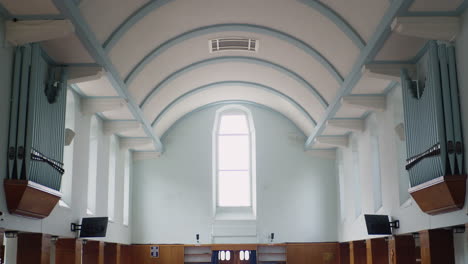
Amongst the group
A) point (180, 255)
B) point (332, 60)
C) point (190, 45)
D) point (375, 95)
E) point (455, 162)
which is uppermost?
point (190, 45)

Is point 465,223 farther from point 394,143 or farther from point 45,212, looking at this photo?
point 45,212

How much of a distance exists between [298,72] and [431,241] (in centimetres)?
844

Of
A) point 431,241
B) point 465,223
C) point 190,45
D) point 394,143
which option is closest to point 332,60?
point 394,143

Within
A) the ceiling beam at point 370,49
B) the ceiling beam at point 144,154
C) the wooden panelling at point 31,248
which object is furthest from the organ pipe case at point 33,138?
the ceiling beam at point 144,154

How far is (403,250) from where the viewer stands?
616 inches

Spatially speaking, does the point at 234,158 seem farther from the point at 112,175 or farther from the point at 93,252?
the point at 93,252

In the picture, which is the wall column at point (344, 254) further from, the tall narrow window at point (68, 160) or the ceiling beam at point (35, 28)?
the ceiling beam at point (35, 28)

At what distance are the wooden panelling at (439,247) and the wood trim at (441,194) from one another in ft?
3.13

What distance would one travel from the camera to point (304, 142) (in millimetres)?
25062

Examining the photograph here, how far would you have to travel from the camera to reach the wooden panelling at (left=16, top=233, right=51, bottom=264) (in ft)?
43.4

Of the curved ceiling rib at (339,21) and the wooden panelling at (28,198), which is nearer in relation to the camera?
the wooden panelling at (28,198)

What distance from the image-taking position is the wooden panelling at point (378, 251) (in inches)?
690

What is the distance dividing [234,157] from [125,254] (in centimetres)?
615

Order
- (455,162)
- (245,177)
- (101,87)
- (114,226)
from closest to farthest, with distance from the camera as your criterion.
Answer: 1. (455,162)
2. (101,87)
3. (114,226)
4. (245,177)
